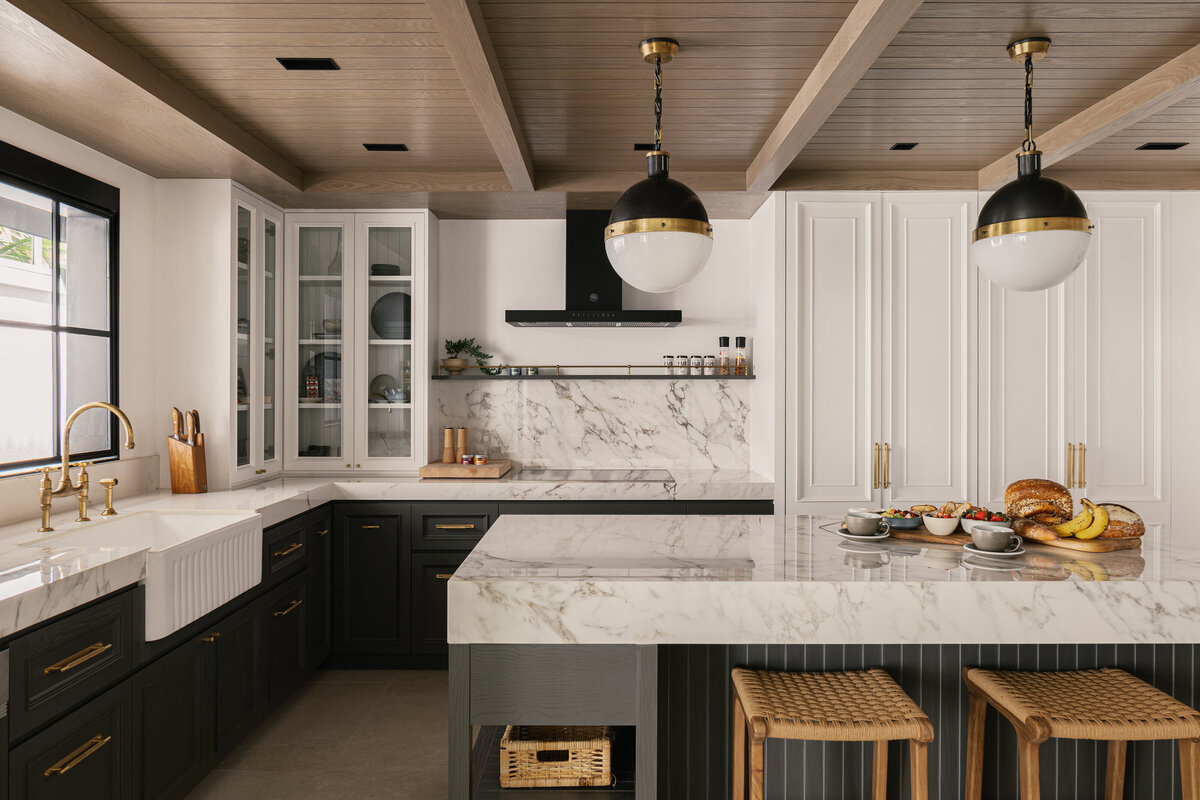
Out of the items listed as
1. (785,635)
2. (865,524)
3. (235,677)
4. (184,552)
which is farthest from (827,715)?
(235,677)

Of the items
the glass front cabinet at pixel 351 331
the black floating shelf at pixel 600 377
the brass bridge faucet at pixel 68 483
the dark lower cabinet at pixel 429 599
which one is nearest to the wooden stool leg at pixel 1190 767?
the black floating shelf at pixel 600 377

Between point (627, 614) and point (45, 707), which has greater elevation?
point (627, 614)

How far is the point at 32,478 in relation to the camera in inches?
109

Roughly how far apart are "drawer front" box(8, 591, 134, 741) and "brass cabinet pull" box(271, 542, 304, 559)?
3.28 ft

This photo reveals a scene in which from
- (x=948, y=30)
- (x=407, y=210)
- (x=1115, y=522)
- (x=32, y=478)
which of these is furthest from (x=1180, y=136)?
(x=32, y=478)

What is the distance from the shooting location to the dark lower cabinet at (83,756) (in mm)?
1798

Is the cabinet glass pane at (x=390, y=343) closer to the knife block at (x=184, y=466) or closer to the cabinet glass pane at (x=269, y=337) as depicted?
the cabinet glass pane at (x=269, y=337)

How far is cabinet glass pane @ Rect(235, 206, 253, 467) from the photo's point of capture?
3.69 metres

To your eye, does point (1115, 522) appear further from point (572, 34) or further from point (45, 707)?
point (45, 707)

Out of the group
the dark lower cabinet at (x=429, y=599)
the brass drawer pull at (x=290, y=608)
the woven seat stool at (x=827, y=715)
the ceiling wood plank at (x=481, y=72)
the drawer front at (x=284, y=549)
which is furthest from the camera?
the dark lower cabinet at (x=429, y=599)

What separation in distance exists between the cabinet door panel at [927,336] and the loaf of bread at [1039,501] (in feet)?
4.59

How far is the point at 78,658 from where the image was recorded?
1.97 meters

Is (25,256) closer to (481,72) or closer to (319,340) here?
(319,340)

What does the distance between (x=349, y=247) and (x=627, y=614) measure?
117 inches
